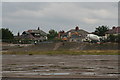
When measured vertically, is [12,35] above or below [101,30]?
below

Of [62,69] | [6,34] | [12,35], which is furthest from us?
[12,35]

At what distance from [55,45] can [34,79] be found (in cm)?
4730

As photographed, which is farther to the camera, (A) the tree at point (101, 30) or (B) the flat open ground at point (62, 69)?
(A) the tree at point (101, 30)

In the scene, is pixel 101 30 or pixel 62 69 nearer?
pixel 62 69

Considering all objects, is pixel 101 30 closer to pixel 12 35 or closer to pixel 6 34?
pixel 12 35

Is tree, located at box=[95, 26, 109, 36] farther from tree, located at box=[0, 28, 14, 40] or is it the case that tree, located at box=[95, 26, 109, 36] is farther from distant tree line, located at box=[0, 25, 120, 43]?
tree, located at box=[0, 28, 14, 40]

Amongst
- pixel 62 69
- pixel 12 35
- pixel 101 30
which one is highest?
pixel 101 30

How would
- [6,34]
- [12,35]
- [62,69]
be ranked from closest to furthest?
[62,69] → [6,34] → [12,35]

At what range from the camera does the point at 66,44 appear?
58188 mm

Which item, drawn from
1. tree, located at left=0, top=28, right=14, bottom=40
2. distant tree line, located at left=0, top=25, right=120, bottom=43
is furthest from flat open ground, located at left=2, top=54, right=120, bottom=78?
tree, located at left=0, top=28, right=14, bottom=40

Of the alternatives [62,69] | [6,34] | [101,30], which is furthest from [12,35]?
[62,69]

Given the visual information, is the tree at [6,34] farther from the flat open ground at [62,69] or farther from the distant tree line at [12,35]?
the flat open ground at [62,69]

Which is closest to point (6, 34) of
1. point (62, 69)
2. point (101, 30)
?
point (101, 30)

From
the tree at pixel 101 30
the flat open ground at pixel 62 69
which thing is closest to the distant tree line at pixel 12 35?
the tree at pixel 101 30
